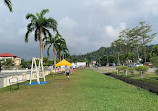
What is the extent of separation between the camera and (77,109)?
17.7ft

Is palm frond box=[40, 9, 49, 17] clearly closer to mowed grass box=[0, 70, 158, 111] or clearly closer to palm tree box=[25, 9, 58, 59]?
palm tree box=[25, 9, 58, 59]

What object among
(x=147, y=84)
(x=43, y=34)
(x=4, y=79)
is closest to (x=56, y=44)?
(x=43, y=34)

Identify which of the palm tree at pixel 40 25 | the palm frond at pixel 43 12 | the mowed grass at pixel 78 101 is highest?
the palm frond at pixel 43 12

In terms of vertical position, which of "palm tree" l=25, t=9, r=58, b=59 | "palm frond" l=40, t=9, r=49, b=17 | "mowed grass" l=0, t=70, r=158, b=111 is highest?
"palm frond" l=40, t=9, r=49, b=17

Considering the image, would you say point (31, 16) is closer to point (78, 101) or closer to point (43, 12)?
point (43, 12)

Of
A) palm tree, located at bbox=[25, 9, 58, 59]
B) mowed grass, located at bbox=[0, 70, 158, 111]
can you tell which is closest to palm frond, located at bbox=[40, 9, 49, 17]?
palm tree, located at bbox=[25, 9, 58, 59]

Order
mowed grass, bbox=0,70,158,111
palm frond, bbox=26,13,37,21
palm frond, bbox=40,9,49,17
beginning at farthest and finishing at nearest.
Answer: palm frond, bbox=40,9,49,17
palm frond, bbox=26,13,37,21
mowed grass, bbox=0,70,158,111

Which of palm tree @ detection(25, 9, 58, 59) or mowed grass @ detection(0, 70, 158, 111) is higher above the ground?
palm tree @ detection(25, 9, 58, 59)

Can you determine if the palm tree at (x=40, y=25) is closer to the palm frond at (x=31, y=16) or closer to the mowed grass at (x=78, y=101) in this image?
the palm frond at (x=31, y=16)

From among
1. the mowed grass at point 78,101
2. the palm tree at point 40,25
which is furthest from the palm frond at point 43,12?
the mowed grass at point 78,101

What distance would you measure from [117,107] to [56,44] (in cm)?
3031

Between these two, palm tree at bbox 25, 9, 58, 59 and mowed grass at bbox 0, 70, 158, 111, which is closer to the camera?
mowed grass at bbox 0, 70, 158, 111

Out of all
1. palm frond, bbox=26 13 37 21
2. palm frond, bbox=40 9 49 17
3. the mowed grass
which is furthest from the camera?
palm frond, bbox=40 9 49 17

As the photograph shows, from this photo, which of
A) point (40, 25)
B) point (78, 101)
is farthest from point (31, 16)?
point (78, 101)
